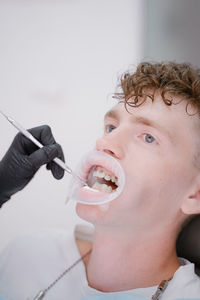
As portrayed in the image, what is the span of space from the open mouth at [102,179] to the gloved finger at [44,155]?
0.14 metres

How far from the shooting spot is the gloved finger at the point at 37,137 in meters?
1.26

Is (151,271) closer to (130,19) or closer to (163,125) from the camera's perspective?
(163,125)

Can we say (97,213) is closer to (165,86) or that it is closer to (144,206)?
(144,206)

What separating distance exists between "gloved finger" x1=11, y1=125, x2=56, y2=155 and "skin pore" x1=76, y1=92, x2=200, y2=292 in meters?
0.21

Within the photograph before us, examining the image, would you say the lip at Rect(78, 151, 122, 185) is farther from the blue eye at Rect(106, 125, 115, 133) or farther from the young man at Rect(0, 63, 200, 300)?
the blue eye at Rect(106, 125, 115, 133)

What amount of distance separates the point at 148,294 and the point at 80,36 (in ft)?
4.52

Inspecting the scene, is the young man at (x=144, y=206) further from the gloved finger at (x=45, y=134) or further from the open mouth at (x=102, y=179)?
the gloved finger at (x=45, y=134)

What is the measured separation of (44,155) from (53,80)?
0.91m

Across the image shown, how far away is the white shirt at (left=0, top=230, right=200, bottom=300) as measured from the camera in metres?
1.13

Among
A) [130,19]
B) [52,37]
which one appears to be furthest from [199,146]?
[52,37]

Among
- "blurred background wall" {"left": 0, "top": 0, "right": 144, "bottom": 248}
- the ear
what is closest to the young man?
the ear

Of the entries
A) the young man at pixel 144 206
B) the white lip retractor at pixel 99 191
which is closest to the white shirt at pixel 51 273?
the young man at pixel 144 206

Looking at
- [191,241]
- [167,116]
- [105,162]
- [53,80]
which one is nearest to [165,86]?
[167,116]

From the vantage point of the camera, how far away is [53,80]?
6.42ft
